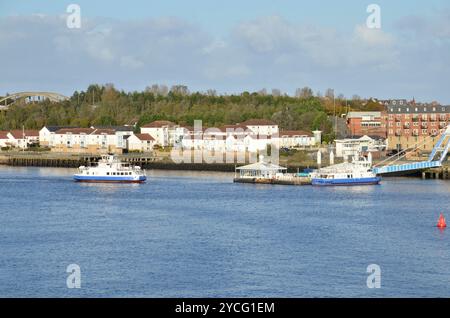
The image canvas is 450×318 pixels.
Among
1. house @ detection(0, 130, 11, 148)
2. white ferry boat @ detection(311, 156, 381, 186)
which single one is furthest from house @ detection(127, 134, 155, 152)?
white ferry boat @ detection(311, 156, 381, 186)

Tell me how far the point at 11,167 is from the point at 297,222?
2203 cm

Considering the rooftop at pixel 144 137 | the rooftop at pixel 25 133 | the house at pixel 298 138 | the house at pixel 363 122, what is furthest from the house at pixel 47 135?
the house at pixel 363 122

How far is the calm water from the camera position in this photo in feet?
34.3

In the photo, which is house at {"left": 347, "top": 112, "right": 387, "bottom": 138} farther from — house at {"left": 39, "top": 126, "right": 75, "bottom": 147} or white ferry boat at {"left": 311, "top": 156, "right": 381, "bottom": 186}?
white ferry boat at {"left": 311, "top": 156, "right": 381, "bottom": 186}

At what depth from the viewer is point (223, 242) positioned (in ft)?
44.7

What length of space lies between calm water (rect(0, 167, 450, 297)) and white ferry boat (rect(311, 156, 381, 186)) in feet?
7.65

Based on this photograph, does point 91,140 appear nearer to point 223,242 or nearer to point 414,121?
point 414,121

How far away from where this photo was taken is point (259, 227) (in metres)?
15.4

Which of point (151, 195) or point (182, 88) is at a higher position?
point (182, 88)

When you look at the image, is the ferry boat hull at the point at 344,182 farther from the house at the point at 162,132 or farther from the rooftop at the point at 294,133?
the house at the point at 162,132
